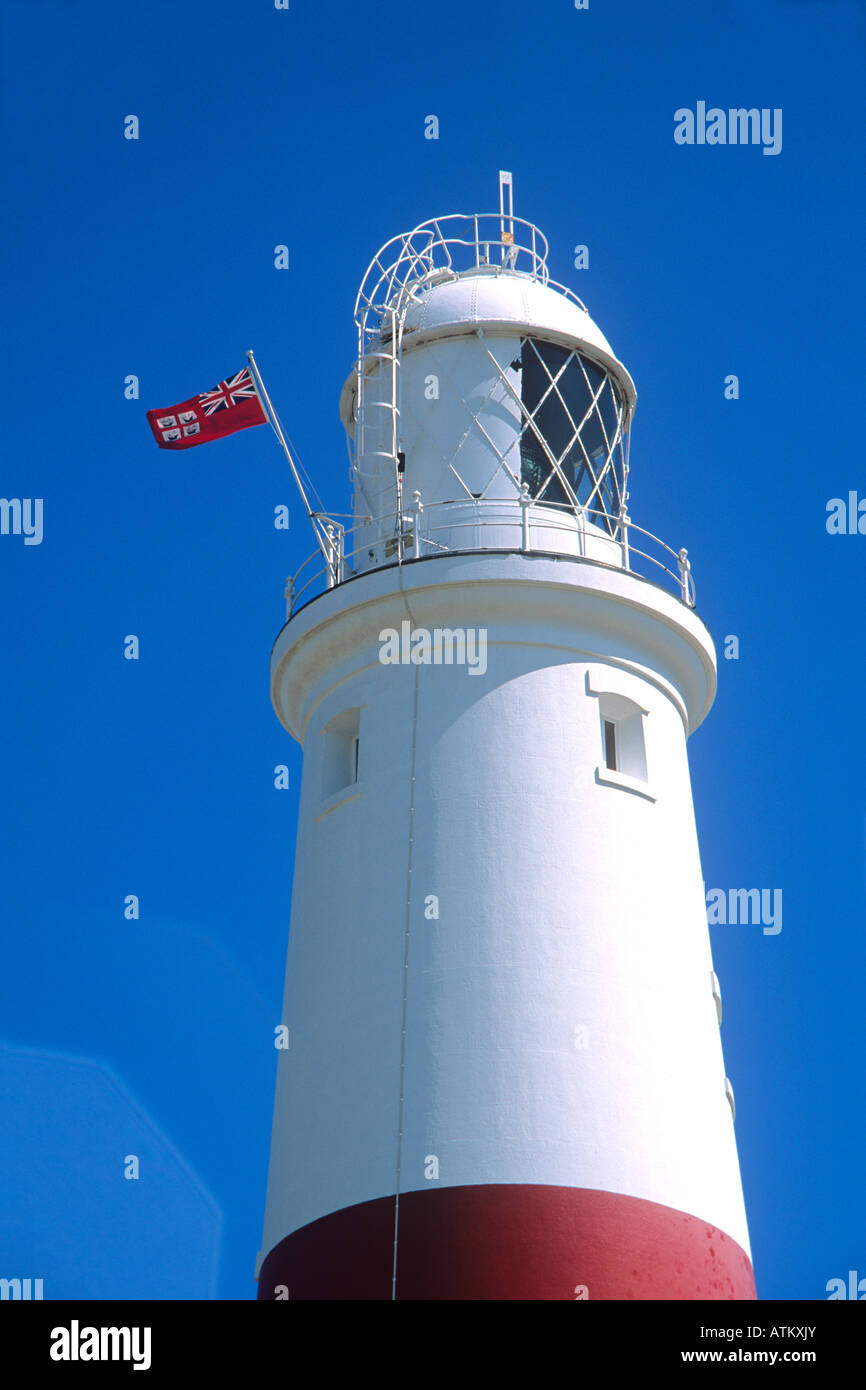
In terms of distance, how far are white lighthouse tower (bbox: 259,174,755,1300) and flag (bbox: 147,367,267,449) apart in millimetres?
1280

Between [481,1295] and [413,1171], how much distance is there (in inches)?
51.2

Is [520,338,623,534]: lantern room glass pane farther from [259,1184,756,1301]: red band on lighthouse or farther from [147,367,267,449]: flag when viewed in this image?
[259,1184,756,1301]: red band on lighthouse

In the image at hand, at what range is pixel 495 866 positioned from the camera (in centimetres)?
2028

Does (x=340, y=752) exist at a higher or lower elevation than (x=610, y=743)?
higher

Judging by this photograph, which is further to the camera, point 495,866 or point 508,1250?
point 495,866

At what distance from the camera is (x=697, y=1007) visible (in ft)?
67.9

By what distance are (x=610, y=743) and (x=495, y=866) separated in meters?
2.55

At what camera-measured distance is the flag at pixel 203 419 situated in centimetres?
2441

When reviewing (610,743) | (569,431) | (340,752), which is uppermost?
(569,431)

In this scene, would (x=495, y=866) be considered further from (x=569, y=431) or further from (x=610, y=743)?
(x=569, y=431)

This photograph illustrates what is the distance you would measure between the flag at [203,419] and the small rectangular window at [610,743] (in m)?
5.71

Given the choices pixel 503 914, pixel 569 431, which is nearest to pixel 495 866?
pixel 503 914

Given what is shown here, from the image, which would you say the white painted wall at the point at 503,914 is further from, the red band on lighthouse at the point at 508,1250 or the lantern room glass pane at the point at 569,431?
the lantern room glass pane at the point at 569,431

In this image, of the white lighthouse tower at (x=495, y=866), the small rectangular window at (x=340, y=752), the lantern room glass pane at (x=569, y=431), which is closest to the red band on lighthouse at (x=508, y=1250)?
the white lighthouse tower at (x=495, y=866)
